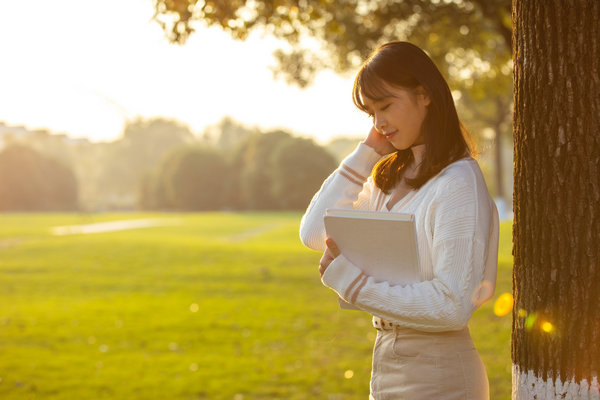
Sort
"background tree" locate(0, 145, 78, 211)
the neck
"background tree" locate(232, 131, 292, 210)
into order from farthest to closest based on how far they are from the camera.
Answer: "background tree" locate(232, 131, 292, 210)
"background tree" locate(0, 145, 78, 211)
the neck

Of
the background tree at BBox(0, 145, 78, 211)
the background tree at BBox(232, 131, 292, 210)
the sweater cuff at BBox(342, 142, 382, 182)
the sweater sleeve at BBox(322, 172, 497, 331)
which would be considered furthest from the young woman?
the background tree at BBox(0, 145, 78, 211)

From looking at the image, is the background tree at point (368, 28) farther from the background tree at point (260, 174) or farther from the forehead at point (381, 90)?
the background tree at point (260, 174)

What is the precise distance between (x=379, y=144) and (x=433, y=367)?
948mm

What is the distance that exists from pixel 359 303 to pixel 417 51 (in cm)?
88

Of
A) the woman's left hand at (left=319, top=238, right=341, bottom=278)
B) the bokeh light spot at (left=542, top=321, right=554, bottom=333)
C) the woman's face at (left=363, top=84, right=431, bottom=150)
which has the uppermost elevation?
the woman's face at (left=363, top=84, right=431, bottom=150)

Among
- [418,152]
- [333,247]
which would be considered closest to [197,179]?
[418,152]

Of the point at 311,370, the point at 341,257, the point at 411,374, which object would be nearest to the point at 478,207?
the point at 341,257

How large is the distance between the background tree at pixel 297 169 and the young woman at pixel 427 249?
57.5m

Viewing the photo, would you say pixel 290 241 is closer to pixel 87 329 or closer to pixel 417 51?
pixel 87 329

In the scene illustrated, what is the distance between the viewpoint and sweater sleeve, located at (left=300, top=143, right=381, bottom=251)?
2.77 metres

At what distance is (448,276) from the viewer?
2111 millimetres

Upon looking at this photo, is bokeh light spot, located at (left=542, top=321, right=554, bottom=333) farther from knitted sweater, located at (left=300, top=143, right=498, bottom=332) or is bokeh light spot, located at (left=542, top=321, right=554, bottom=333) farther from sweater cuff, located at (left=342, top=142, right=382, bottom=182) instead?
sweater cuff, located at (left=342, top=142, right=382, bottom=182)

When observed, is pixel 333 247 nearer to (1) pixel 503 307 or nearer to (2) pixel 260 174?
(1) pixel 503 307

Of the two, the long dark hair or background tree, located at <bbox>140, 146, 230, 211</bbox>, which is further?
background tree, located at <bbox>140, 146, 230, 211</bbox>
